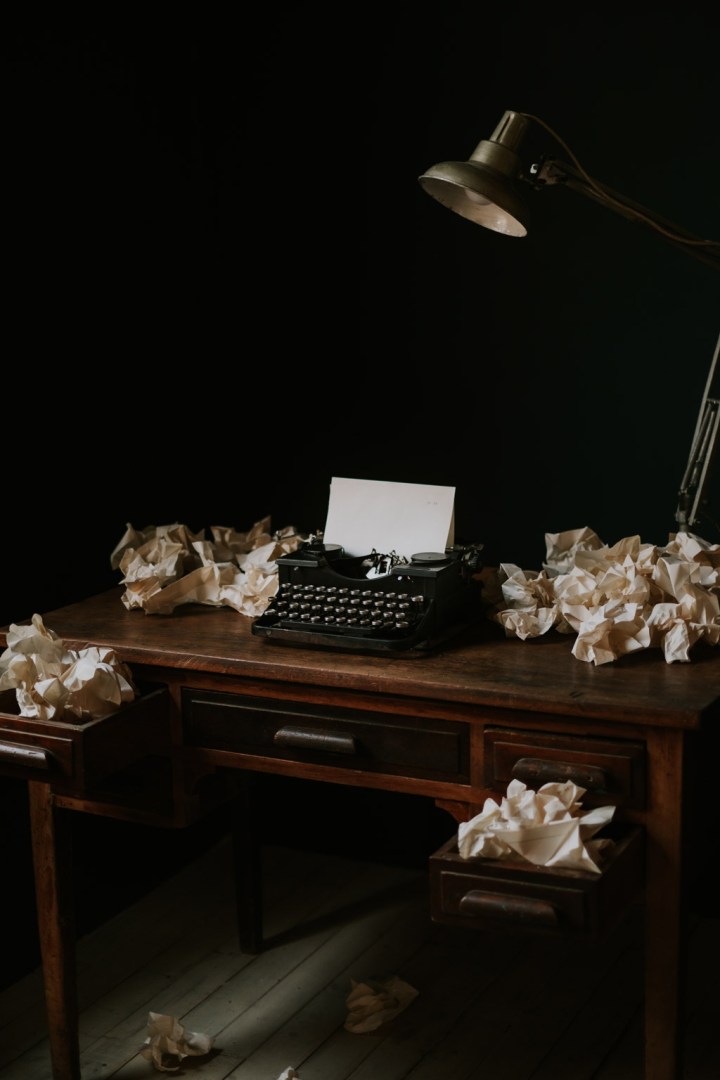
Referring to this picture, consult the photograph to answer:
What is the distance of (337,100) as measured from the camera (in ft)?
11.0

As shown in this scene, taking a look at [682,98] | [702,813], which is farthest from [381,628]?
[682,98]

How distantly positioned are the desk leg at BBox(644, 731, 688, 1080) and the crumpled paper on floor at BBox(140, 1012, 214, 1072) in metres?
1.05

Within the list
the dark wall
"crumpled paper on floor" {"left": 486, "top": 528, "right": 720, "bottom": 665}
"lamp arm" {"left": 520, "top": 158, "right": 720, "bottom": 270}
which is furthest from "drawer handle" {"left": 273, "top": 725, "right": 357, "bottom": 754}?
"lamp arm" {"left": 520, "top": 158, "right": 720, "bottom": 270}

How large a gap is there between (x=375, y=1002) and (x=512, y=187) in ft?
5.97

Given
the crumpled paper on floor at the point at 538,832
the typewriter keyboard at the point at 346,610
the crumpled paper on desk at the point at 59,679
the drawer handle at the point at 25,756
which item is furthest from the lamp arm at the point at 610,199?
the drawer handle at the point at 25,756

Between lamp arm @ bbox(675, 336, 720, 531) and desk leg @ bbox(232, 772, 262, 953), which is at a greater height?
lamp arm @ bbox(675, 336, 720, 531)

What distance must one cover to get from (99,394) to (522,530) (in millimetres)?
1172

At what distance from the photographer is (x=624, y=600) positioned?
2.38 meters

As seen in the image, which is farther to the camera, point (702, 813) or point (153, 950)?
point (153, 950)

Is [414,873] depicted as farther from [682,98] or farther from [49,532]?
[682,98]

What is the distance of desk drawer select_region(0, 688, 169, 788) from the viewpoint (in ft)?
7.43

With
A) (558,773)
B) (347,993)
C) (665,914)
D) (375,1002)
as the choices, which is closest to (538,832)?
(558,773)

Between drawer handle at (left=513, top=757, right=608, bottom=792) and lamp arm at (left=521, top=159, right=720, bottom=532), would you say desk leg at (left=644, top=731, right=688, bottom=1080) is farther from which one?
lamp arm at (left=521, top=159, right=720, bottom=532)

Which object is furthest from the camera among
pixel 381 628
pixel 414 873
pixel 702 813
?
pixel 414 873
